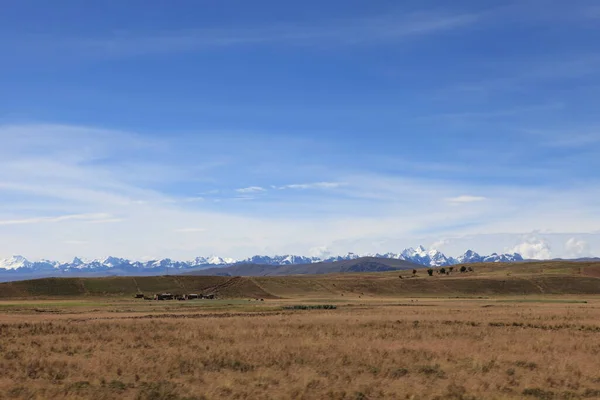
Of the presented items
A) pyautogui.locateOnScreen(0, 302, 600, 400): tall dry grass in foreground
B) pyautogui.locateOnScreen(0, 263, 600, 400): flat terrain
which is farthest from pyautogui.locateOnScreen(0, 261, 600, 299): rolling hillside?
pyautogui.locateOnScreen(0, 302, 600, 400): tall dry grass in foreground

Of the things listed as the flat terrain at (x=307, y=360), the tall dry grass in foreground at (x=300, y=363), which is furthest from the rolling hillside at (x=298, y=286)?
the tall dry grass in foreground at (x=300, y=363)

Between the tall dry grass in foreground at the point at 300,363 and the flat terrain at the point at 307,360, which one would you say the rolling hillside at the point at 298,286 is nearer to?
the flat terrain at the point at 307,360

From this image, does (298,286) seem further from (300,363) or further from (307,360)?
(300,363)

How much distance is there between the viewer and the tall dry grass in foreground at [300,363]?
22.4m

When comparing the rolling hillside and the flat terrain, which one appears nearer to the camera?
the flat terrain

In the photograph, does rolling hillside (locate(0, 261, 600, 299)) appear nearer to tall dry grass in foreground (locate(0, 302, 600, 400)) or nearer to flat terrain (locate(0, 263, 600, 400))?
flat terrain (locate(0, 263, 600, 400))

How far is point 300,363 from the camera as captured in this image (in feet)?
93.7

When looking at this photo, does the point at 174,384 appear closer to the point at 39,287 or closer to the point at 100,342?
the point at 100,342

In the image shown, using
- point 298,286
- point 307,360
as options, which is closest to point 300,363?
point 307,360

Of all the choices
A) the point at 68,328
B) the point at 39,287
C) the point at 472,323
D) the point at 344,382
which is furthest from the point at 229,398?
the point at 39,287

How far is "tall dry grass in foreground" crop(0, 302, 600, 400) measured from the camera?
22.4 metres

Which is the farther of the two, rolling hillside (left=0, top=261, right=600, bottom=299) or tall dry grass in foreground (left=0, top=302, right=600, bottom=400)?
rolling hillside (left=0, top=261, right=600, bottom=299)

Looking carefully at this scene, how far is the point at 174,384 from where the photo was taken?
2348 centimetres

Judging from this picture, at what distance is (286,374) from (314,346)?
29.1ft
